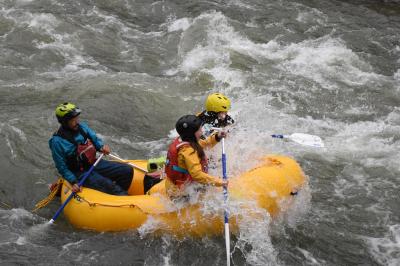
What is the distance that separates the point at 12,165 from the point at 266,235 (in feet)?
13.2

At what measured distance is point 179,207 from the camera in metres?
6.14

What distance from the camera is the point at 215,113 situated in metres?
6.89

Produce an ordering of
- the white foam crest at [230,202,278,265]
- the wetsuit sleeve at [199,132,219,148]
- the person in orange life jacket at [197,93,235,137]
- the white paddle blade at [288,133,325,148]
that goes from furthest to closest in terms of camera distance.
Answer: the white paddle blade at [288,133,325,148] < the person in orange life jacket at [197,93,235,137] < the wetsuit sleeve at [199,132,219,148] < the white foam crest at [230,202,278,265]

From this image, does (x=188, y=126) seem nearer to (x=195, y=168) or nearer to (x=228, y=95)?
(x=195, y=168)

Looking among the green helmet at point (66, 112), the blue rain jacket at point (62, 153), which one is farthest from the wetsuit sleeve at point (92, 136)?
the green helmet at point (66, 112)

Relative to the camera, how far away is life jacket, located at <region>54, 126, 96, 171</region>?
A: 6535 mm

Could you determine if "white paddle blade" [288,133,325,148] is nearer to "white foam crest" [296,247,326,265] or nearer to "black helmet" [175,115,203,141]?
"white foam crest" [296,247,326,265]

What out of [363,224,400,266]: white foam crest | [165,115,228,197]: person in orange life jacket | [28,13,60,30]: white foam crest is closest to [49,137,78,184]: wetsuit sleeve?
[165,115,228,197]: person in orange life jacket

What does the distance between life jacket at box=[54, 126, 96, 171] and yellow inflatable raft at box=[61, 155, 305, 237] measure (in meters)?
0.43

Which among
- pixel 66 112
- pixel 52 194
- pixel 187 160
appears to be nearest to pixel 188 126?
pixel 187 160

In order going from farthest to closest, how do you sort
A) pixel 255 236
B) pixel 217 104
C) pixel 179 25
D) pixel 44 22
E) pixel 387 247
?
pixel 179 25 → pixel 44 22 → pixel 217 104 → pixel 387 247 → pixel 255 236

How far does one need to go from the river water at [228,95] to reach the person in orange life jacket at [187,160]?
745 millimetres

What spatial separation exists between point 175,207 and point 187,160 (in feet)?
2.49

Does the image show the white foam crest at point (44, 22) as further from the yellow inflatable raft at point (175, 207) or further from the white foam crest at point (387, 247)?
the white foam crest at point (387, 247)
